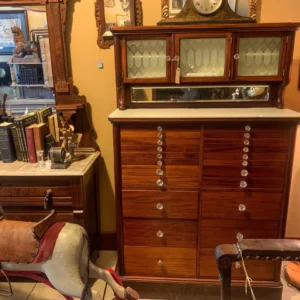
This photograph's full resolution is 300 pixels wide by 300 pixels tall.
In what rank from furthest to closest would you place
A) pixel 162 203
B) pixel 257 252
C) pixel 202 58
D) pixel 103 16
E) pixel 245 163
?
1. pixel 103 16
2. pixel 202 58
3. pixel 162 203
4. pixel 245 163
5. pixel 257 252

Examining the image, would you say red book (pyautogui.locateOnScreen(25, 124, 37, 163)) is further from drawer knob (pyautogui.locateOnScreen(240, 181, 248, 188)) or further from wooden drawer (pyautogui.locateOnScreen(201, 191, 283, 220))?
drawer knob (pyautogui.locateOnScreen(240, 181, 248, 188))

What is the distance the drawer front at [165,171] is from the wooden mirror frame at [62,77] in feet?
1.94

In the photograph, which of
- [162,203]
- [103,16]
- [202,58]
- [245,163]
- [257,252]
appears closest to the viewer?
[257,252]

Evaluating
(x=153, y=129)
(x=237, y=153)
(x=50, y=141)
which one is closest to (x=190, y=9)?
(x=153, y=129)

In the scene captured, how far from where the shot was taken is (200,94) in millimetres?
2086

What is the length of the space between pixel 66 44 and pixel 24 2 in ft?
1.21

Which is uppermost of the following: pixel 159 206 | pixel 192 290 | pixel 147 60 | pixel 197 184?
pixel 147 60

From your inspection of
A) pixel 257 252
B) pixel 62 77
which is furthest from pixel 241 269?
pixel 62 77

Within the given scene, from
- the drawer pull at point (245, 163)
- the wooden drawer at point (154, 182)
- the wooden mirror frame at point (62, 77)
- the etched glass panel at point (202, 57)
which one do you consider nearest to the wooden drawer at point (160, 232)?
the wooden drawer at point (154, 182)

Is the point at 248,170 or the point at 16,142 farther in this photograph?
the point at 16,142

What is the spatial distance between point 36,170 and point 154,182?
0.74 metres

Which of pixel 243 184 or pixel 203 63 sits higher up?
pixel 203 63

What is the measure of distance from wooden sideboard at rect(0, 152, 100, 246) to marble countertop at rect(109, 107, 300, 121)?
0.47 metres

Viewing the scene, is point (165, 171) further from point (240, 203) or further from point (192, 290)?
point (192, 290)
